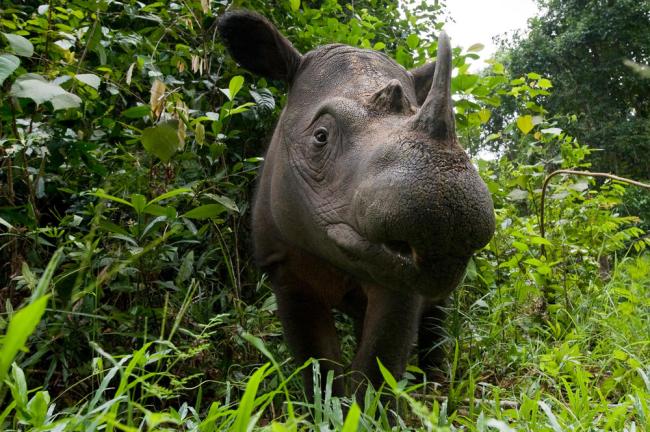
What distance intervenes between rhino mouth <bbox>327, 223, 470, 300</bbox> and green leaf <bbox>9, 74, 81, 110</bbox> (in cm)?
115

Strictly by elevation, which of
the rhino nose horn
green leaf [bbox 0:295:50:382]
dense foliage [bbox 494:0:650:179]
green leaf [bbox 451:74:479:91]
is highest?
the rhino nose horn

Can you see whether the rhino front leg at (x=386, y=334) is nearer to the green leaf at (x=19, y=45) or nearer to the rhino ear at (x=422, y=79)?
the rhino ear at (x=422, y=79)

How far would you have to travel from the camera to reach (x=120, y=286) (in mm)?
3143

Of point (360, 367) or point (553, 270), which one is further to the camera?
point (553, 270)

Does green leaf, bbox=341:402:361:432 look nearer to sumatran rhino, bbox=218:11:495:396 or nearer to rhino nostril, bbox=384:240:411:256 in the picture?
sumatran rhino, bbox=218:11:495:396

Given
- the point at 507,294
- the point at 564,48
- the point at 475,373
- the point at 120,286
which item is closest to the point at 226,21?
the point at 120,286

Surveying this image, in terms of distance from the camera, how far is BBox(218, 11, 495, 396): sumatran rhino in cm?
191

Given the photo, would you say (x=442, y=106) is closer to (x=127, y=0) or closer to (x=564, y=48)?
(x=127, y=0)

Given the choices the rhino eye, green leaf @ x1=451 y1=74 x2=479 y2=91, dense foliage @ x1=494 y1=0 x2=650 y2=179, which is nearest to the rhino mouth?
the rhino eye

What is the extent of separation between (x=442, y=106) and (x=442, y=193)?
310mm

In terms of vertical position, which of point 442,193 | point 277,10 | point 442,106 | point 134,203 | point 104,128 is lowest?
point 104,128

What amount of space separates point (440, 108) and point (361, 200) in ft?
1.32

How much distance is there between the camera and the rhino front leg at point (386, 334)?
9.02 ft

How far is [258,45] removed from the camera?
136 inches
